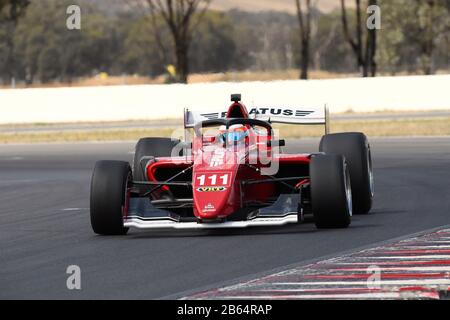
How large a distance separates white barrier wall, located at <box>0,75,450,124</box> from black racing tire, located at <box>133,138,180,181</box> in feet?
87.2

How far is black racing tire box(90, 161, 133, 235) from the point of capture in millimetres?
13070

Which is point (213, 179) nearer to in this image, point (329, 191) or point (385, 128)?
point (329, 191)

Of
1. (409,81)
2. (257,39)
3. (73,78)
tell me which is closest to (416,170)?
(409,81)

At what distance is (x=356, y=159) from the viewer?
14711 mm

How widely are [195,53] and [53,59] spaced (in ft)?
51.8

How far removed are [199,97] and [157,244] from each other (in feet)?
105

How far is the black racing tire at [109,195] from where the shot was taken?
13070mm

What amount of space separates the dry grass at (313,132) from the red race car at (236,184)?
19.0 m

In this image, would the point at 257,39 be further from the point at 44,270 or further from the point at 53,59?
the point at 44,270

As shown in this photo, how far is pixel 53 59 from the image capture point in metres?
121

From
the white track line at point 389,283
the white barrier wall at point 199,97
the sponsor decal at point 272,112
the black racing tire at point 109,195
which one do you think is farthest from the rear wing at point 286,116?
the white barrier wall at point 199,97

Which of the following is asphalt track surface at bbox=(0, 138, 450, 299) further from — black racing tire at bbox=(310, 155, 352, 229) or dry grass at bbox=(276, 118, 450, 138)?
dry grass at bbox=(276, 118, 450, 138)

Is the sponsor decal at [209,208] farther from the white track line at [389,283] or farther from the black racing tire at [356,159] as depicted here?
the white track line at [389,283]

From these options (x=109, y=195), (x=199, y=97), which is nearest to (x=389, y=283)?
(x=109, y=195)
